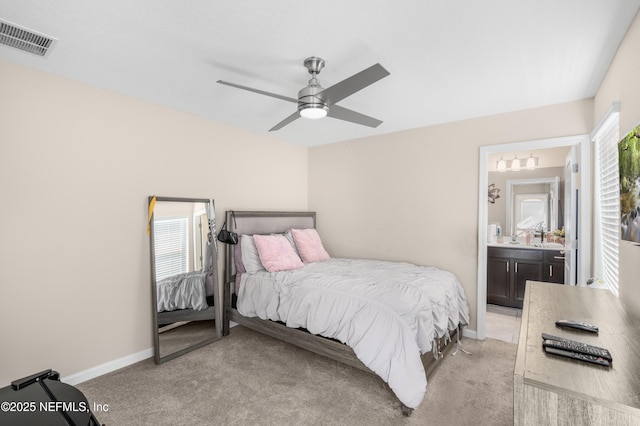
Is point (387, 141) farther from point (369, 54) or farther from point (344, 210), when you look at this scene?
point (369, 54)

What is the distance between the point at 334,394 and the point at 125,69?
2976mm

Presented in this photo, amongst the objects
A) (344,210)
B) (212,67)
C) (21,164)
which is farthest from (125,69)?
(344,210)

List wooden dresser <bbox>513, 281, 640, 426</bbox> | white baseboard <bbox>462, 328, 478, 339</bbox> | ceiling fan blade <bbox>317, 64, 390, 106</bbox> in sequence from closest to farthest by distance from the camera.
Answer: wooden dresser <bbox>513, 281, 640, 426</bbox>, ceiling fan blade <bbox>317, 64, 390, 106</bbox>, white baseboard <bbox>462, 328, 478, 339</bbox>

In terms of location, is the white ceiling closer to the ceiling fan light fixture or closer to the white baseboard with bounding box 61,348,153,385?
the ceiling fan light fixture

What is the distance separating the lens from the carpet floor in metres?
2.08

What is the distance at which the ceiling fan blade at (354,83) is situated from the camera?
1.74m

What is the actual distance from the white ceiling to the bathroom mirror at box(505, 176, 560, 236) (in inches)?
97.7

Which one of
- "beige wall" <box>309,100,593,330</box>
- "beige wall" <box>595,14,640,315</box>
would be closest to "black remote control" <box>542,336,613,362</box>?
"beige wall" <box>595,14,640,315</box>

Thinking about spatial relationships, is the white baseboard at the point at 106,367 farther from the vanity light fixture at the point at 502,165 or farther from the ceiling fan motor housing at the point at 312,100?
the vanity light fixture at the point at 502,165

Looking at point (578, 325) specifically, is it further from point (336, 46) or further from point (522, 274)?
point (522, 274)

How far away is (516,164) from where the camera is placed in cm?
499

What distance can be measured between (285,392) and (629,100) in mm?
2997

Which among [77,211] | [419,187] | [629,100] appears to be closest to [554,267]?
[419,187]

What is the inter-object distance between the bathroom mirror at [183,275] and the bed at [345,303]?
0.84 feet
